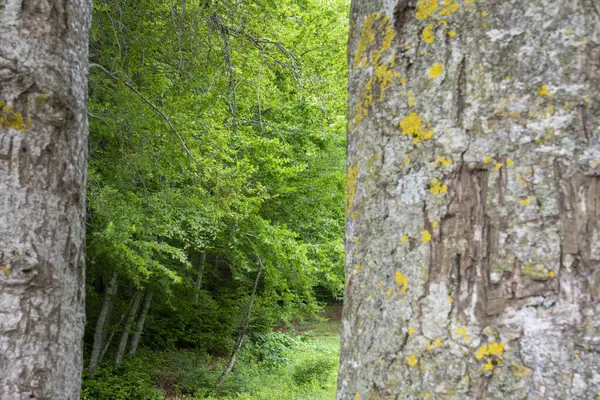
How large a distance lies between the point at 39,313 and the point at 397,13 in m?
1.71

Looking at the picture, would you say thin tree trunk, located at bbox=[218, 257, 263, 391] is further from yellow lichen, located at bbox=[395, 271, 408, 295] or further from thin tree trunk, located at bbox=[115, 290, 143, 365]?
yellow lichen, located at bbox=[395, 271, 408, 295]

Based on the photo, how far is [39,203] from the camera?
6.75 ft

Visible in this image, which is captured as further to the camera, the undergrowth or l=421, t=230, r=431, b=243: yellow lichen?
the undergrowth

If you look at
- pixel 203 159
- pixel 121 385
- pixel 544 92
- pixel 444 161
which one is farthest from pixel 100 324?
pixel 544 92

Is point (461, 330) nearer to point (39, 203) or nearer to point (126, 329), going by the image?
point (39, 203)

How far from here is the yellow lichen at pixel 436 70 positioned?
3.14 feet

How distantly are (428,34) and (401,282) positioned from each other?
449 millimetres

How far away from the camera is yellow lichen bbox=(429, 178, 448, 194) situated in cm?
93

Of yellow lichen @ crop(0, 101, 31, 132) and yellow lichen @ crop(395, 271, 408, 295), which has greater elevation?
yellow lichen @ crop(0, 101, 31, 132)

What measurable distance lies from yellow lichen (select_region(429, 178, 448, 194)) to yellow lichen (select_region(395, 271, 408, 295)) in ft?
0.52

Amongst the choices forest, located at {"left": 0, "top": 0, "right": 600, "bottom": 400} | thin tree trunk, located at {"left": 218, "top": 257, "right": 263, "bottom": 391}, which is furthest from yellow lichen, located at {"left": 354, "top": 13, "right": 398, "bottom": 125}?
thin tree trunk, located at {"left": 218, "top": 257, "right": 263, "bottom": 391}

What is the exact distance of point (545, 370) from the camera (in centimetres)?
82

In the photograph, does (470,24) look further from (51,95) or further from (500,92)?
(51,95)

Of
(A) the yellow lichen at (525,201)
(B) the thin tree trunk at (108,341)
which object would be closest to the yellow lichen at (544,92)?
(A) the yellow lichen at (525,201)
